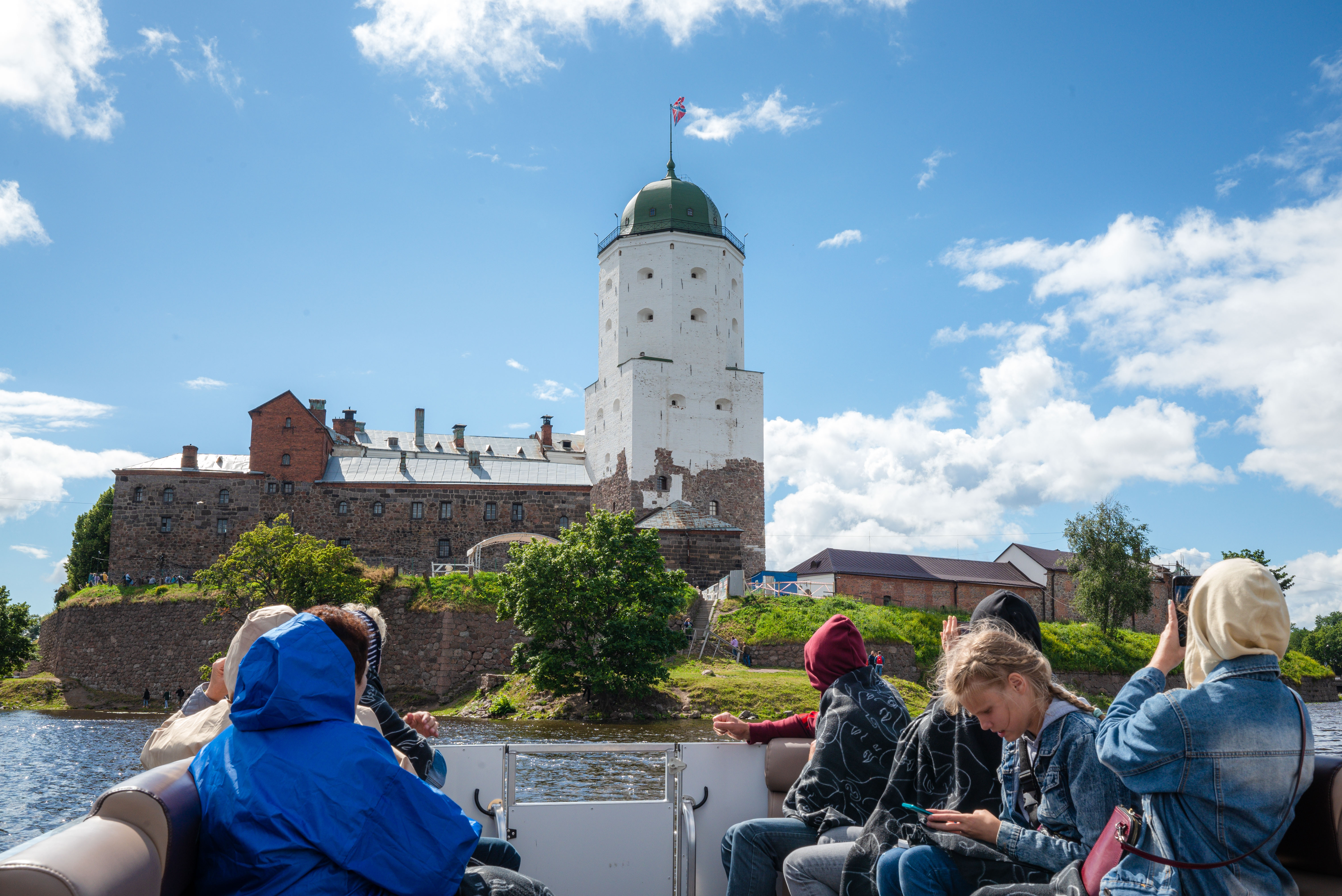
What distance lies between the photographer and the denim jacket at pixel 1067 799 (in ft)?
9.69

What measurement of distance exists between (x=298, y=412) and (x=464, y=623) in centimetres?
1626

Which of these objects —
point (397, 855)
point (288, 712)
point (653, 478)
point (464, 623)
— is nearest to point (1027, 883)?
point (397, 855)

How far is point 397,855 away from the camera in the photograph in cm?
254

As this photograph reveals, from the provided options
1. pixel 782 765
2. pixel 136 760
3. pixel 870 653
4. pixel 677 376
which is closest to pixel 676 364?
pixel 677 376

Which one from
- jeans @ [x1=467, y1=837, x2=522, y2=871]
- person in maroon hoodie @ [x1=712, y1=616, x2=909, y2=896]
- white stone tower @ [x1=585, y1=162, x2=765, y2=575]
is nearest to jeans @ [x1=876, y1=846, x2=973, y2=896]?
person in maroon hoodie @ [x1=712, y1=616, x2=909, y2=896]

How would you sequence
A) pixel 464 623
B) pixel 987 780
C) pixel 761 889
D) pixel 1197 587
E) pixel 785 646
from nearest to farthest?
pixel 1197 587
pixel 987 780
pixel 761 889
pixel 785 646
pixel 464 623

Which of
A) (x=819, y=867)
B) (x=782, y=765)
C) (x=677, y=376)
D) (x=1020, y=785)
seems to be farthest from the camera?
(x=677, y=376)

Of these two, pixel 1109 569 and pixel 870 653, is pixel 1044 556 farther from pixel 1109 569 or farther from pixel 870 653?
pixel 870 653

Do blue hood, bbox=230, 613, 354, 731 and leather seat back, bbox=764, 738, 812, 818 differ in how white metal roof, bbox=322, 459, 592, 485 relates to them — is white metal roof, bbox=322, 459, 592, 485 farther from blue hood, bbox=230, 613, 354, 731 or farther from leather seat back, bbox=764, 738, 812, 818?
blue hood, bbox=230, 613, 354, 731

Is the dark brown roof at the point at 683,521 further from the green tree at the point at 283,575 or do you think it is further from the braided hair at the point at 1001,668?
the braided hair at the point at 1001,668

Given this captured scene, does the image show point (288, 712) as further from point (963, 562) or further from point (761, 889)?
point (963, 562)

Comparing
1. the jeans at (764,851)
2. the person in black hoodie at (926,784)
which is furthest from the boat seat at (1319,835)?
the jeans at (764,851)

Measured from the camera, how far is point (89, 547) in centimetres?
4997

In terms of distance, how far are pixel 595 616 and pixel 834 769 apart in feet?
66.4
